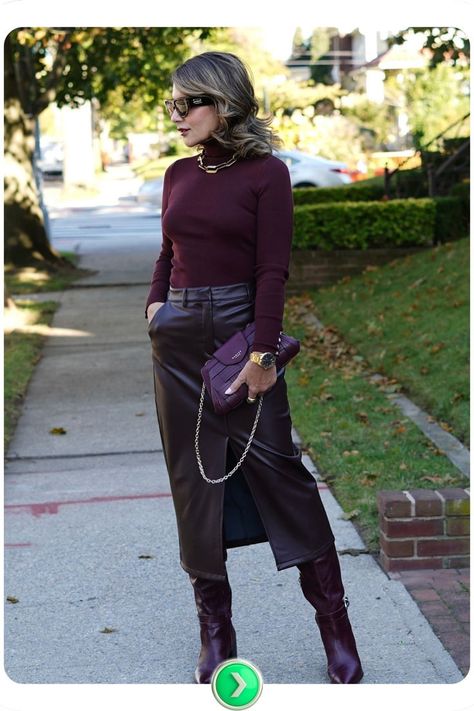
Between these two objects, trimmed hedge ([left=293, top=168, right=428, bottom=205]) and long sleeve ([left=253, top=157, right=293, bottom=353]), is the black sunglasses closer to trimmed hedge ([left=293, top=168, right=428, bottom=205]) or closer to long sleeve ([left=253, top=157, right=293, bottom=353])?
long sleeve ([left=253, top=157, right=293, bottom=353])

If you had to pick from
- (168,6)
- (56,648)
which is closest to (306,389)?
(56,648)

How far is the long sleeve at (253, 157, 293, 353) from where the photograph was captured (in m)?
3.48

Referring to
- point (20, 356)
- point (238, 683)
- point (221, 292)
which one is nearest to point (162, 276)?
point (221, 292)

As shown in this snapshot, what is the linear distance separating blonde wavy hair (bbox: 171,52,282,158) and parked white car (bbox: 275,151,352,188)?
22915 mm

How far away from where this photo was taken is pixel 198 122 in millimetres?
3529

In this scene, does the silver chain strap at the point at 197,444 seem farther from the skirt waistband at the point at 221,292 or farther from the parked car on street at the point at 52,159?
the parked car on street at the point at 52,159

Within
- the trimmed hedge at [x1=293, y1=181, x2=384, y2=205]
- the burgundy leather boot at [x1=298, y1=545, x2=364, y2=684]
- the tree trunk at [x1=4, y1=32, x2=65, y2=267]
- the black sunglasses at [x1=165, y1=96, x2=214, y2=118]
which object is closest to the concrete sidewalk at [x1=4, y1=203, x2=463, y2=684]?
the burgundy leather boot at [x1=298, y1=545, x2=364, y2=684]

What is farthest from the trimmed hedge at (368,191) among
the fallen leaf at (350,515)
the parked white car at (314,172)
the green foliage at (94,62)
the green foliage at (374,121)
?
the green foliage at (374,121)

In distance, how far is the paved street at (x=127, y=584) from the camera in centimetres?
404

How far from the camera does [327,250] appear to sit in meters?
13.8

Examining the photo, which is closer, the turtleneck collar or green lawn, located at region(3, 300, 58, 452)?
the turtleneck collar

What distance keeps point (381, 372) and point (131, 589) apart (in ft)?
15.2

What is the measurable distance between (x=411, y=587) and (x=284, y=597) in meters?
0.52
